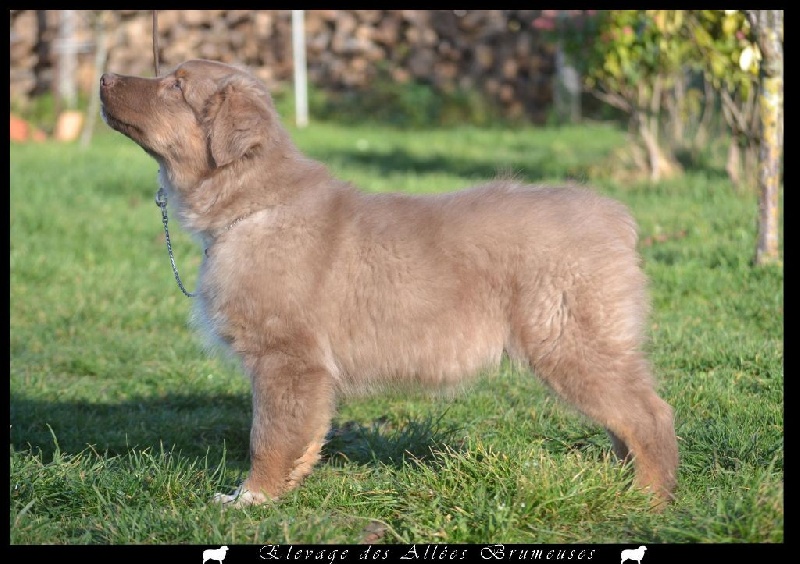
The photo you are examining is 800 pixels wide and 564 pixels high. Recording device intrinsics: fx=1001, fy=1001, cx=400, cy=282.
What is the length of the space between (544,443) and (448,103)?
11.8 m

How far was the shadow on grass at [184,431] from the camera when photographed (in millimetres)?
4371

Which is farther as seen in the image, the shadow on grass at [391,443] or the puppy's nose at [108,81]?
the shadow on grass at [391,443]

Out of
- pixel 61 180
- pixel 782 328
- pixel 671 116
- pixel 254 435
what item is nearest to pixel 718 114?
pixel 671 116

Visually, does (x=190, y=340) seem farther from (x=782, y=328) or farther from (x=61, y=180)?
(x=61, y=180)

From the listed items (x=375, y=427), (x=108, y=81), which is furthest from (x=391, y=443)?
(x=108, y=81)

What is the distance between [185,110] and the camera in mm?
4039

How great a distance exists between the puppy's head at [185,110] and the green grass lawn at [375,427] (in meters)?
1.18

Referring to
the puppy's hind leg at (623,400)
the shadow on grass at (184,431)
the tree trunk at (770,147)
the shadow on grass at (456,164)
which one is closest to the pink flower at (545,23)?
the shadow on grass at (456,164)

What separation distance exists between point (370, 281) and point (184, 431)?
1.44 meters
